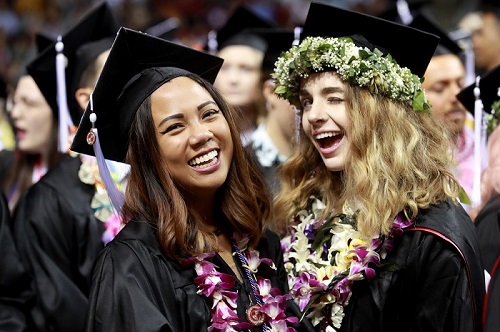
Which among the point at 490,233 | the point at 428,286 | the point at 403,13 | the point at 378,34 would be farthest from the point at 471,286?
the point at 403,13

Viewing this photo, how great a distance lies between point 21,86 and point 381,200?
2996mm

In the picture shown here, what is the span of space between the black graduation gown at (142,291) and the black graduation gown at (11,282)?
3.96 feet

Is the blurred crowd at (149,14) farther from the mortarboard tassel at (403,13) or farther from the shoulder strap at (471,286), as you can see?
the shoulder strap at (471,286)

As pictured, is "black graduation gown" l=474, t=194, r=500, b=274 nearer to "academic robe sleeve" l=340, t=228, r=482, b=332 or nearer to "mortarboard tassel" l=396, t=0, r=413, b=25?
"academic robe sleeve" l=340, t=228, r=482, b=332

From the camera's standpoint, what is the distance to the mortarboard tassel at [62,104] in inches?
175

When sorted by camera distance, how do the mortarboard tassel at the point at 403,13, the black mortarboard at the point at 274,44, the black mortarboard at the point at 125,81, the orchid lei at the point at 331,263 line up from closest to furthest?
the black mortarboard at the point at 125,81
the orchid lei at the point at 331,263
the black mortarboard at the point at 274,44
the mortarboard tassel at the point at 403,13

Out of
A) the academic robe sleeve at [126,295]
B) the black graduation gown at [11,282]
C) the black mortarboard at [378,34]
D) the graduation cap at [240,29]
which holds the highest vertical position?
the graduation cap at [240,29]

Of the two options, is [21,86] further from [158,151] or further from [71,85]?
[158,151]

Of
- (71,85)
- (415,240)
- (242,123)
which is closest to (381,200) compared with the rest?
(415,240)

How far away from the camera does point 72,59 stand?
4.73 m

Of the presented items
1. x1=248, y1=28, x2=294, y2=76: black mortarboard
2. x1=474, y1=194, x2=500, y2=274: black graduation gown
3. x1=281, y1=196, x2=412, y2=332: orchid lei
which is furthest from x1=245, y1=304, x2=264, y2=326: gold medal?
x1=248, y1=28, x2=294, y2=76: black mortarboard

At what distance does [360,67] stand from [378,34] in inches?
9.3

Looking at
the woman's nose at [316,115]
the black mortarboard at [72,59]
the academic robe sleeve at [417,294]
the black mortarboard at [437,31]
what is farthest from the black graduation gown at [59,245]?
the black mortarboard at [437,31]

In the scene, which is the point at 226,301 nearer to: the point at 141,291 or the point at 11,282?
the point at 141,291
